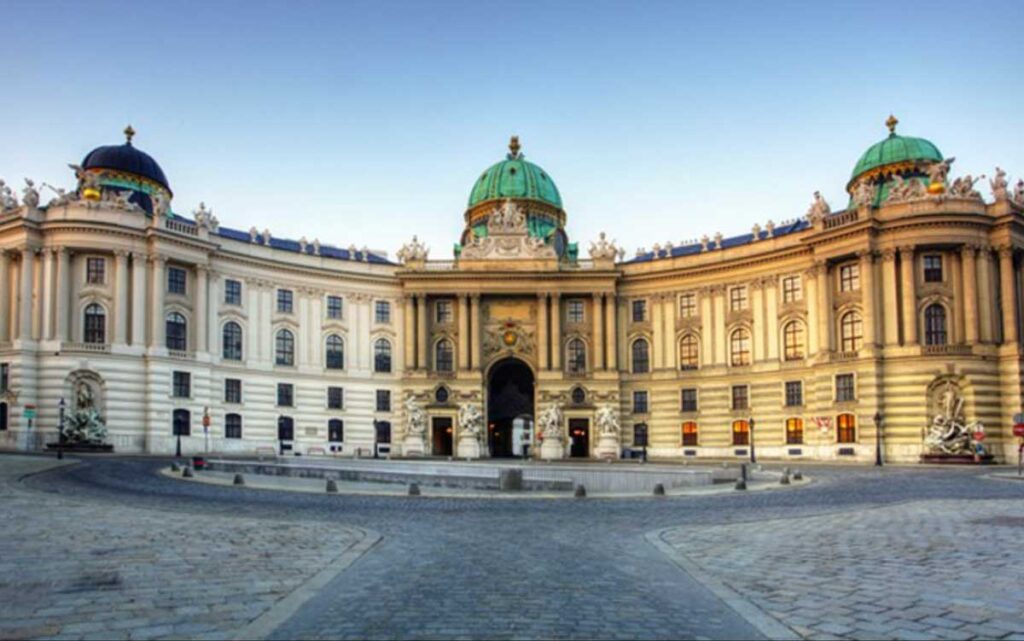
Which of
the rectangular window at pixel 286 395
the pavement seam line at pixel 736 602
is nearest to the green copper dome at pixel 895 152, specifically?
the rectangular window at pixel 286 395

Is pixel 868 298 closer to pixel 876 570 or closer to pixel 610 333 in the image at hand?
pixel 610 333

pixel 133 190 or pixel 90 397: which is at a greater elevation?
pixel 133 190

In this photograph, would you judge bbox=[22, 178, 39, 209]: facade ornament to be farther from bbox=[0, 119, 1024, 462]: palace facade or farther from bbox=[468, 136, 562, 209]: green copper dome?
bbox=[468, 136, 562, 209]: green copper dome

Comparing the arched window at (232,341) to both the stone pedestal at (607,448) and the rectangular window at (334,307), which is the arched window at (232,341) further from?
the stone pedestal at (607,448)

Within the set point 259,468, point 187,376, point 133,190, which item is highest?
point 133,190

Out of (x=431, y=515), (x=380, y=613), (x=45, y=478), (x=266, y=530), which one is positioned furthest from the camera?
(x=45, y=478)

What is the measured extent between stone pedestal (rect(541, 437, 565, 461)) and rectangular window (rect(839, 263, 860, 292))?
83.4ft

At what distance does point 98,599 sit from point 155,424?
5436 cm

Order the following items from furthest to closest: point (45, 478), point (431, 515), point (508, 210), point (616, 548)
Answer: point (508, 210), point (45, 478), point (431, 515), point (616, 548)

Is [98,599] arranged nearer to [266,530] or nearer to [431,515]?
[266,530]

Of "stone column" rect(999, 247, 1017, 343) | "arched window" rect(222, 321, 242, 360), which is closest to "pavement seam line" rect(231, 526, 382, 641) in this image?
"arched window" rect(222, 321, 242, 360)

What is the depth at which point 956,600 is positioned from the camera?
9.96 meters

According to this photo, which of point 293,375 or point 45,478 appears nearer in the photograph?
point 45,478

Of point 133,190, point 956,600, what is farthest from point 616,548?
point 133,190
